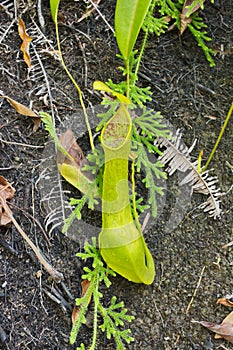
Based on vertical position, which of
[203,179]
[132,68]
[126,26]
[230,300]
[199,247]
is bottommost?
[230,300]

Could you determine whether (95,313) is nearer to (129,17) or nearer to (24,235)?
(24,235)

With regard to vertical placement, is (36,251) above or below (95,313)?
above

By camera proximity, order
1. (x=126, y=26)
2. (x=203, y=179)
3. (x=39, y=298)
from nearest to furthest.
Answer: (x=126, y=26)
(x=39, y=298)
(x=203, y=179)

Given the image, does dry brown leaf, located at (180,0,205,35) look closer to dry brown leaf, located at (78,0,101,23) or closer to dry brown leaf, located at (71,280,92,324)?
dry brown leaf, located at (78,0,101,23)

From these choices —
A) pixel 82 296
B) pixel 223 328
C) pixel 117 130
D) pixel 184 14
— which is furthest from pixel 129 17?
pixel 223 328

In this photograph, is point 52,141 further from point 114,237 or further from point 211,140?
point 211,140

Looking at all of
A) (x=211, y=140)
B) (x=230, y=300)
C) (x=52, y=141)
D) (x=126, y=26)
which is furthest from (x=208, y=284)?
(x=126, y=26)

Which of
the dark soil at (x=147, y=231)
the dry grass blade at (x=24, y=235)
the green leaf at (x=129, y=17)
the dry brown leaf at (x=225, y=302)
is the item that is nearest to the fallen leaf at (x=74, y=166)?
the dark soil at (x=147, y=231)
